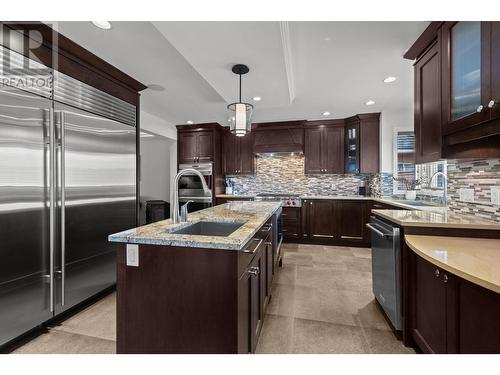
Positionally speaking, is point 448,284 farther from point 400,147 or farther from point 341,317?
point 400,147

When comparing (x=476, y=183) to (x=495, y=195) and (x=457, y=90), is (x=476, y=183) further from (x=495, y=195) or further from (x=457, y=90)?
(x=457, y=90)

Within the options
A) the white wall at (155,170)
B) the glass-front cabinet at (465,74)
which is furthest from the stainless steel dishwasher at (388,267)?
the white wall at (155,170)

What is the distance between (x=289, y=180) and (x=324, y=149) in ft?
3.35

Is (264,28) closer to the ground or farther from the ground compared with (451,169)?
farther from the ground

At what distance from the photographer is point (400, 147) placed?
432cm

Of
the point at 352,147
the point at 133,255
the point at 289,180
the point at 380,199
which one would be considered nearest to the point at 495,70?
the point at 133,255

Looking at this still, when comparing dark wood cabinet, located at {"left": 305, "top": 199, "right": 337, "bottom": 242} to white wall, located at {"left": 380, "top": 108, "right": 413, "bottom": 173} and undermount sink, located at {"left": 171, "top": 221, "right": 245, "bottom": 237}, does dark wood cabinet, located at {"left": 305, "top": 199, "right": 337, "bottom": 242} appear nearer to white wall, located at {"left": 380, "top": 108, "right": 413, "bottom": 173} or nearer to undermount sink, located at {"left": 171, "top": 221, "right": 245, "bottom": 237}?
white wall, located at {"left": 380, "top": 108, "right": 413, "bottom": 173}

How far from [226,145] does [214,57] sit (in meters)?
3.35

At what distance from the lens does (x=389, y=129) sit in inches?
172

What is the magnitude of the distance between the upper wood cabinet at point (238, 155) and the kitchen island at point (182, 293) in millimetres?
4060

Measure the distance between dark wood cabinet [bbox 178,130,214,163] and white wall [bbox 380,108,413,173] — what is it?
339 centimetres

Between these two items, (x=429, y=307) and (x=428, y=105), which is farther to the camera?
(x=428, y=105)

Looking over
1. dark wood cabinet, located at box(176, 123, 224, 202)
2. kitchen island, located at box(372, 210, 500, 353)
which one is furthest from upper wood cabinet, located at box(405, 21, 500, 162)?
dark wood cabinet, located at box(176, 123, 224, 202)
